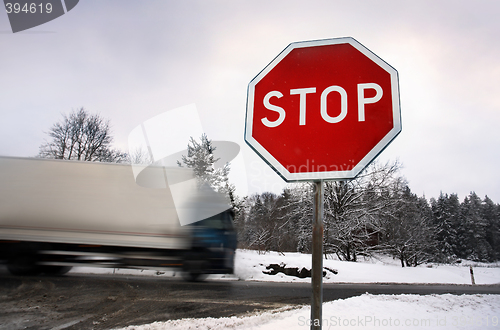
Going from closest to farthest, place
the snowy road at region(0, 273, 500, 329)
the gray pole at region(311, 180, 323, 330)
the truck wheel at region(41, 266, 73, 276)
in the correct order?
the gray pole at region(311, 180, 323, 330)
the truck wheel at region(41, 266, 73, 276)
the snowy road at region(0, 273, 500, 329)

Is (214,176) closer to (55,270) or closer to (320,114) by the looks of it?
(320,114)

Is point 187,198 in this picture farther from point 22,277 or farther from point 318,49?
point 22,277

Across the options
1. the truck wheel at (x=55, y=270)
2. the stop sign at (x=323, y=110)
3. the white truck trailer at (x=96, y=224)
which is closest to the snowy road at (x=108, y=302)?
the truck wheel at (x=55, y=270)

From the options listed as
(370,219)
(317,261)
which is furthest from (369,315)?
(370,219)

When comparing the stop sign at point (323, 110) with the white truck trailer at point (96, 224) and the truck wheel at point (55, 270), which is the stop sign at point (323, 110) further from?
the truck wheel at point (55, 270)

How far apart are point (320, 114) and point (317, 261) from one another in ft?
2.21

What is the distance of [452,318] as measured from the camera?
4.52 metres

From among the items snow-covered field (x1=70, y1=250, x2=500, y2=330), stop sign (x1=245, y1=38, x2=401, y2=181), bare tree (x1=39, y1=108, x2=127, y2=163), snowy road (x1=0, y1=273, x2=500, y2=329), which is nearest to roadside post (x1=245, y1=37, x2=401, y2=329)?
stop sign (x1=245, y1=38, x2=401, y2=181)

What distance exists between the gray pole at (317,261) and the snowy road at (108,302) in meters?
1.87

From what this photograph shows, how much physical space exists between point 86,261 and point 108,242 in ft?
0.72

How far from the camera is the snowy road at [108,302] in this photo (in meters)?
3.16

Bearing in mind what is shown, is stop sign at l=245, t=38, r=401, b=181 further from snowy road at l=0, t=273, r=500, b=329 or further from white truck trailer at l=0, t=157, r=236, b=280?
snowy road at l=0, t=273, r=500, b=329

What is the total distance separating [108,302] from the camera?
13.5ft

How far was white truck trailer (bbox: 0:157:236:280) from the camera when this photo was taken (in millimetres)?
2031
